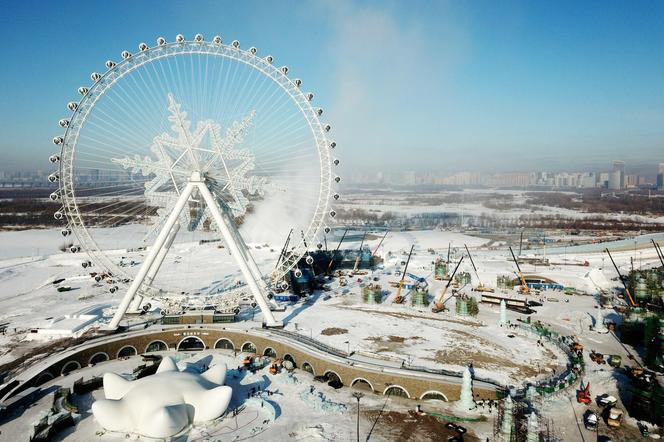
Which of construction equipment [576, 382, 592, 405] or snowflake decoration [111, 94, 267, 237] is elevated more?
snowflake decoration [111, 94, 267, 237]

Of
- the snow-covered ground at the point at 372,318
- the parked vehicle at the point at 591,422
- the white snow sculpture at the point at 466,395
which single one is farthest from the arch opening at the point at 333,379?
the parked vehicle at the point at 591,422

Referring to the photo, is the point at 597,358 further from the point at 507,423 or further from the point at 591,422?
the point at 507,423

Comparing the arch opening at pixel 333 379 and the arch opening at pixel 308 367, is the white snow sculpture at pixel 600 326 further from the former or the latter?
the arch opening at pixel 308 367

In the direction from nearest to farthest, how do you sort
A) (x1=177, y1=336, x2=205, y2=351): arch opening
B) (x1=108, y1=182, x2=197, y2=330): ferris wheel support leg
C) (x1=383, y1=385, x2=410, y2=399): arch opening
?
(x1=383, y1=385, x2=410, y2=399): arch opening < (x1=108, y1=182, x2=197, y2=330): ferris wheel support leg < (x1=177, y1=336, x2=205, y2=351): arch opening

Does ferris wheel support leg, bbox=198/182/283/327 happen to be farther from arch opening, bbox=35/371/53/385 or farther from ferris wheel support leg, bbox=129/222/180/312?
arch opening, bbox=35/371/53/385

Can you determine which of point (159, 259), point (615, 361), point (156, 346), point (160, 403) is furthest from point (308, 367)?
point (615, 361)

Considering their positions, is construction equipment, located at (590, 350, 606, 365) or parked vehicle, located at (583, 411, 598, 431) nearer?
parked vehicle, located at (583, 411, 598, 431)

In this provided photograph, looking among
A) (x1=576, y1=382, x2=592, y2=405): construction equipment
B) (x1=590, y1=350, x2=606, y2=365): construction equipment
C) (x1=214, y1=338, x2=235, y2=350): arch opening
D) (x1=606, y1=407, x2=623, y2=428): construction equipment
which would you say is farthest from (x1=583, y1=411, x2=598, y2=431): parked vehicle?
(x1=214, y1=338, x2=235, y2=350): arch opening
